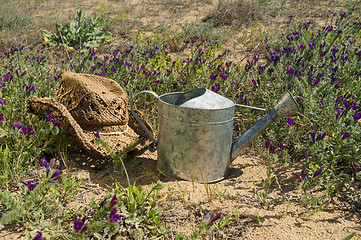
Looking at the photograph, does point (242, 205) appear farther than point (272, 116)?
No

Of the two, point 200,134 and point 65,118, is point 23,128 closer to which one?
point 65,118

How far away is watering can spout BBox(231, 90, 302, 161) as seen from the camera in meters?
2.22

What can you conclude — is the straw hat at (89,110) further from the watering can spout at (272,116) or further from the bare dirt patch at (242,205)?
the watering can spout at (272,116)

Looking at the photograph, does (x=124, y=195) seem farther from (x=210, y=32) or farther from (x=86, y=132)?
(x=210, y=32)

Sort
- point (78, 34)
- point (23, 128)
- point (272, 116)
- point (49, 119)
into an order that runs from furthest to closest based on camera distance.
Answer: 1. point (78, 34)
2. point (272, 116)
3. point (49, 119)
4. point (23, 128)

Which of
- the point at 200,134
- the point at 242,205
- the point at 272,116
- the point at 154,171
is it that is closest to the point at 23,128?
the point at 154,171

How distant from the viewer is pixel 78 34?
5812 millimetres

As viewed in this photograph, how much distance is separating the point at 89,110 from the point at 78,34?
12.3 ft

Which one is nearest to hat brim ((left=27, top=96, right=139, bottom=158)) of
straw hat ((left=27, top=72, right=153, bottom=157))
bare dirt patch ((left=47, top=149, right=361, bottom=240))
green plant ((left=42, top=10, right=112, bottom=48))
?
straw hat ((left=27, top=72, right=153, bottom=157))

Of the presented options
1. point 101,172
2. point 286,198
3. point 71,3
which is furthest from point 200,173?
point 71,3

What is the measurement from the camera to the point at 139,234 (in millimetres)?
1733

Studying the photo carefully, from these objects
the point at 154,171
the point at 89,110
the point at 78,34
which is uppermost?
the point at 89,110

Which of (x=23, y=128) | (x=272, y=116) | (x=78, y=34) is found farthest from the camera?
(x=78, y=34)

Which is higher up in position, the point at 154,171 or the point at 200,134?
the point at 200,134
